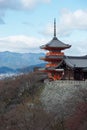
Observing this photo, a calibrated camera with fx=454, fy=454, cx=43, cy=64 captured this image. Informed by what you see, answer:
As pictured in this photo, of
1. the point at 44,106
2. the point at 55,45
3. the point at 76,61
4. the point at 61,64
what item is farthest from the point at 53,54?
the point at 44,106

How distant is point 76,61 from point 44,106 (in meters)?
7.26

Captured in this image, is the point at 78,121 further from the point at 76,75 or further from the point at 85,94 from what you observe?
the point at 76,75

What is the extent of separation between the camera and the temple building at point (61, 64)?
4381 cm

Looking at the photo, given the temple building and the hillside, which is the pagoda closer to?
the temple building

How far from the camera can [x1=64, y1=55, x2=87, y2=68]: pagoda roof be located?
43625 millimetres

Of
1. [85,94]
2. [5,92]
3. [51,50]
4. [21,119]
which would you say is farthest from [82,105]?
[51,50]

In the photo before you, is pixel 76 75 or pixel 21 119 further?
pixel 76 75

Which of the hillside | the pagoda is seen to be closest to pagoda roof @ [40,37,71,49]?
the pagoda

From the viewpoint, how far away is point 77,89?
39375 mm

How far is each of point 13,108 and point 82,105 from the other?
8.03m

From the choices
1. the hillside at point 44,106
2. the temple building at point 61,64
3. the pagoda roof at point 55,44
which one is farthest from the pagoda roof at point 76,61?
the pagoda roof at point 55,44

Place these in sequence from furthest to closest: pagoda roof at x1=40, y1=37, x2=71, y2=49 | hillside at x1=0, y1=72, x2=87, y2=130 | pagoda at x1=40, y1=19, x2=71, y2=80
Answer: pagoda roof at x1=40, y1=37, x2=71, y2=49 → pagoda at x1=40, y1=19, x2=71, y2=80 → hillside at x1=0, y1=72, x2=87, y2=130

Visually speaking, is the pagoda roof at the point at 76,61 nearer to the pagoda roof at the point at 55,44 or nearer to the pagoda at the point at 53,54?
the pagoda at the point at 53,54

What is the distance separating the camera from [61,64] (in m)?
45.7
